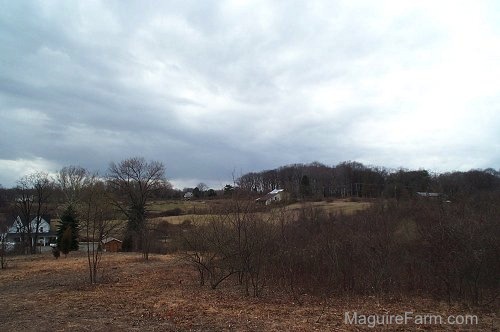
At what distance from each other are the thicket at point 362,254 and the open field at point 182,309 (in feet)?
2.94

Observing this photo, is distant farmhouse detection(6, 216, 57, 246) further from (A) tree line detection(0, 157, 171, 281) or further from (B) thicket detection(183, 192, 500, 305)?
(B) thicket detection(183, 192, 500, 305)

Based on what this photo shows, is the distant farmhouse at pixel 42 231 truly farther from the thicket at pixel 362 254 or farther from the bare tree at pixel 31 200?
the thicket at pixel 362 254

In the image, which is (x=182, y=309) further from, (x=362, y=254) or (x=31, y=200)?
(x=31, y=200)

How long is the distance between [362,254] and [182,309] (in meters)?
→ 6.58

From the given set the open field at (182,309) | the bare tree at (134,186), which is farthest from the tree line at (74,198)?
the open field at (182,309)

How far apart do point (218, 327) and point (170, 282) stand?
9185 millimetres

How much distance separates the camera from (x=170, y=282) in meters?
17.8

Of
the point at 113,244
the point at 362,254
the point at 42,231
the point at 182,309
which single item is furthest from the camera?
the point at 42,231

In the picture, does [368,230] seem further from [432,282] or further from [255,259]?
[255,259]

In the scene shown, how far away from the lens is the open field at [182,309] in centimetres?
928

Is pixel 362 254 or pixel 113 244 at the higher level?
pixel 362 254

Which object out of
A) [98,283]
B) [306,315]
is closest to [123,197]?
[98,283]

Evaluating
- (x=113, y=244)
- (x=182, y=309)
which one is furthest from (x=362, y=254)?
(x=113, y=244)

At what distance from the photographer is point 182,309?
11312mm
